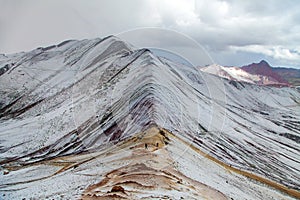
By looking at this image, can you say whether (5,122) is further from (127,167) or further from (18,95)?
(127,167)

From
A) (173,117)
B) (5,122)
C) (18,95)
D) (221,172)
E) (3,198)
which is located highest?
(18,95)

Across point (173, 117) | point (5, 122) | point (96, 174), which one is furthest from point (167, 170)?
point (5, 122)

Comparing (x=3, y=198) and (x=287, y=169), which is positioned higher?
(x=287, y=169)

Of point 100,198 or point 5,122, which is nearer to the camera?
point 100,198

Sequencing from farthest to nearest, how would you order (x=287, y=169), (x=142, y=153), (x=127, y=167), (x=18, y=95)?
(x=18, y=95) → (x=287, y=169) → (x=142, y=153) → (x=127, y=167)

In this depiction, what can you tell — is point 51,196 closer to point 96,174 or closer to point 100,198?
point 96,174

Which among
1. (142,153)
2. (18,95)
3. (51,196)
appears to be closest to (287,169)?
(142,153)

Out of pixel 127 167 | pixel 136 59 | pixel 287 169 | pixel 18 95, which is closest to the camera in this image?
pixel 127 167
